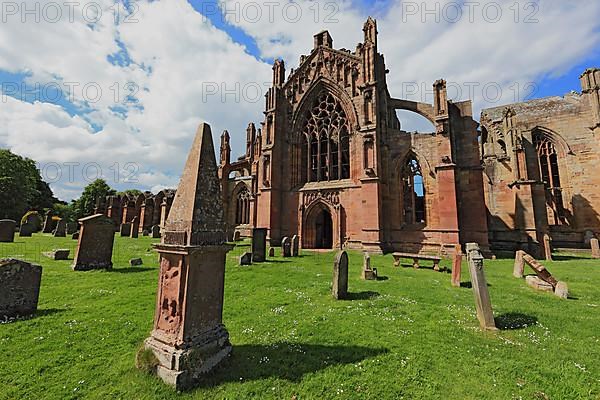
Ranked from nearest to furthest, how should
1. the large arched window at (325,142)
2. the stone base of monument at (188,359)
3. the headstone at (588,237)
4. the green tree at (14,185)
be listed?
1. the stone base of monument at (188,359)
2. the headstone at (588,237)
3. the large arched window at (325,142)
4. the green tree at (14,185)

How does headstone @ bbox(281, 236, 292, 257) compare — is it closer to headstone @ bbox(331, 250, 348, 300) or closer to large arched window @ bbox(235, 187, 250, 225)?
headstone @ bbox(331, 250, 348, 300)

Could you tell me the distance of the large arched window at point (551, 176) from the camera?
22.7 metres

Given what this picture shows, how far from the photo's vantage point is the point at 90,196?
51906 millimetres

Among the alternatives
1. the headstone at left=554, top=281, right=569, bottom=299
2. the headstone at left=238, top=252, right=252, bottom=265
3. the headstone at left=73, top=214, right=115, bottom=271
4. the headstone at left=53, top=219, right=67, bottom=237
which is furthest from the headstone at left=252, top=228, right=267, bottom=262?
the headstone at left=53, top=219, right=67, bottom=237

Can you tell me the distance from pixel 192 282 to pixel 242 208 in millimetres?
28175

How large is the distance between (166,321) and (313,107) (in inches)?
841

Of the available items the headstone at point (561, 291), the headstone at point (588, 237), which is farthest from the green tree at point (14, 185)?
the headstone at point (588, 237)

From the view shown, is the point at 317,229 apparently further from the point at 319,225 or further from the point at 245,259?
the point at 245,259

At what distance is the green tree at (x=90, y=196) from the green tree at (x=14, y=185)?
42.4ft

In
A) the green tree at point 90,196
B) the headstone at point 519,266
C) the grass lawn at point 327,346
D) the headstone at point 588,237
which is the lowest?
the grass lawn at point 327,346

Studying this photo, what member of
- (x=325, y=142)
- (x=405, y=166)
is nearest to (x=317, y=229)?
(x=325, y=142)

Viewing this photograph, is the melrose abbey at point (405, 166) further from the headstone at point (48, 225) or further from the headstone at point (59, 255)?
the headstone at point (48, 225)

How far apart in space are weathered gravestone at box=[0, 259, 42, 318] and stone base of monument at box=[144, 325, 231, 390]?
140 inches

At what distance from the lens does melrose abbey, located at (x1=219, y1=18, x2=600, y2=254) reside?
17.0 metres
